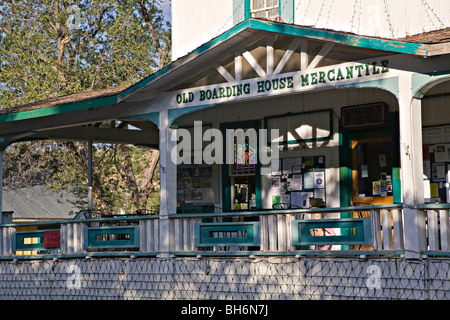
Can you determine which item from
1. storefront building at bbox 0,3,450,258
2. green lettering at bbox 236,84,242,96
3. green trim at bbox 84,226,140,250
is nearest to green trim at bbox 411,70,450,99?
storefront building at bbox 0,3,450,258

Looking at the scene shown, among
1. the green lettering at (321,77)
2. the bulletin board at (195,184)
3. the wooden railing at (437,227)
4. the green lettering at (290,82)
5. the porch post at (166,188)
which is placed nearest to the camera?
the wooden railing at (437,227)

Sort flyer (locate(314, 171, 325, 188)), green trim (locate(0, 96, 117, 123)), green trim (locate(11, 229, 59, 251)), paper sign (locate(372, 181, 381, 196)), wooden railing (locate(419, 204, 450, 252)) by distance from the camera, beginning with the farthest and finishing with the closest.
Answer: green trim (locate(11, 229, 59, 251)), flyer (locate(314, 171, 325, 188)), paper sign (locate(372, 181, 381, 196)), green trim (locate(0, 96, 117, 123)), wooden railing (locate(419, 204, 450, 252))

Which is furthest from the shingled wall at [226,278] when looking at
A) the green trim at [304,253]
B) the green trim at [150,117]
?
the green trim at [150,117]

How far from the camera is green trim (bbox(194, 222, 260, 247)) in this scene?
1183cm

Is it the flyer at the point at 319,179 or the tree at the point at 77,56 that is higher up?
the tree at the point at 77,56

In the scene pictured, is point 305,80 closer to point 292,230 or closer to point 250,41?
point 250,41

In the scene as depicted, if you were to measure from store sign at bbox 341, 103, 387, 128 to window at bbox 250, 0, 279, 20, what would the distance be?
267 centimetres

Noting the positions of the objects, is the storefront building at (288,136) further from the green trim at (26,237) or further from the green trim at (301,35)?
the green trim at (26,237)

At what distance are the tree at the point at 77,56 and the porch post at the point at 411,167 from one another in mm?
16994

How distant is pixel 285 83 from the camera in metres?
11.5

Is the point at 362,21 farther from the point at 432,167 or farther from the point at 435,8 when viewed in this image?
the point at 432,167

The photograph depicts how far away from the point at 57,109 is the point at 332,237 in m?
5.88

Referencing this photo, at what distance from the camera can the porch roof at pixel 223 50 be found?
9.88m

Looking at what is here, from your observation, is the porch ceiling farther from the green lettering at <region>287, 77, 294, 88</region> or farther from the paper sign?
the paper sign
